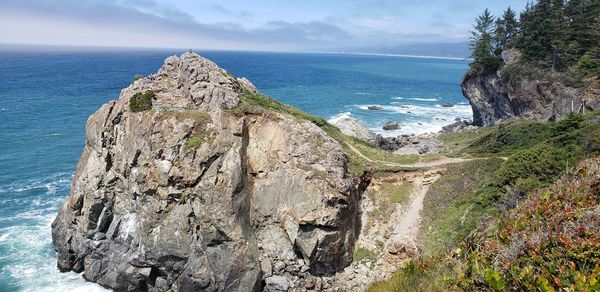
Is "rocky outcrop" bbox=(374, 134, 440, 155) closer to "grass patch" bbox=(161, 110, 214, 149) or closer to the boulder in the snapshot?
the boulder

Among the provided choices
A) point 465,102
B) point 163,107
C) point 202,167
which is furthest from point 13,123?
point 465,102

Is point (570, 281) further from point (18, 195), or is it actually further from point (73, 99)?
point (73, 99)

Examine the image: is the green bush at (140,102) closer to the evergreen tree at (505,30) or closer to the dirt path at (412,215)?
the dirt path at (412,215)

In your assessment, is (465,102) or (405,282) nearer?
(405,282)

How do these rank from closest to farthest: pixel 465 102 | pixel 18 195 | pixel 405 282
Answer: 1. pixel 405 282
2. pixel 18 195
3. pixel 465 102

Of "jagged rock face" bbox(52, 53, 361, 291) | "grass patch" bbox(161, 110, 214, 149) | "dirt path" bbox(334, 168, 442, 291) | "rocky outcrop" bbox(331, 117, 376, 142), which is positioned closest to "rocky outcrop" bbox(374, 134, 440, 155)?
"rocky outcrop" bbox(331, 117, 376, 142)

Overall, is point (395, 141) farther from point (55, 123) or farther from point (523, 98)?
point (55, 123)
